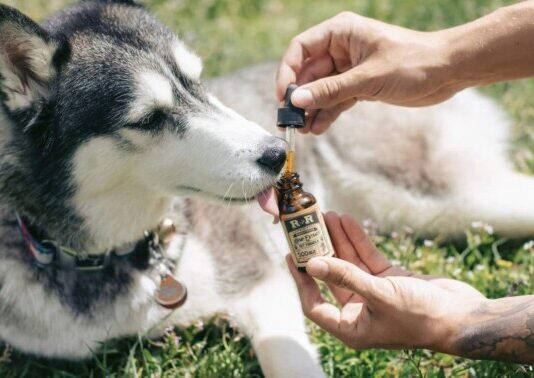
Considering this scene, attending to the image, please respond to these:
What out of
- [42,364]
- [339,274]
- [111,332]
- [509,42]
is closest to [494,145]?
[509,42]

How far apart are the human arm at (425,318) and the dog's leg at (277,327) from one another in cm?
37

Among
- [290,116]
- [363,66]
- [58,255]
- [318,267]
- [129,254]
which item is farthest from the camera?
[129,254]

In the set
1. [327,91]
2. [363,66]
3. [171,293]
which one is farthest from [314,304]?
[363,66]

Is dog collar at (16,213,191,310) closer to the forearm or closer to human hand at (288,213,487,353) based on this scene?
human hand at (288,213,487,353)

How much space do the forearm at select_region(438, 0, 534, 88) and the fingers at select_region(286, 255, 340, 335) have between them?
1.13m

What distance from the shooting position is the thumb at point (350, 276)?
2.15m

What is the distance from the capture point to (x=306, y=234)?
2.29 meters

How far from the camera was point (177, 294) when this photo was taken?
2.83 metres

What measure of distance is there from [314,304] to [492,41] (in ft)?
4.57

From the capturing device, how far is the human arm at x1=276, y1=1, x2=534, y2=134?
8.70 ft

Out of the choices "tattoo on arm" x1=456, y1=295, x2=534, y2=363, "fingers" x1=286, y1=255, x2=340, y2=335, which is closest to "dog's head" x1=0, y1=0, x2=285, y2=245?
"fingers" x1=286, y1=255, x2=340, y2=335

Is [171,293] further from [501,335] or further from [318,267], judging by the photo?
→ [501,335]

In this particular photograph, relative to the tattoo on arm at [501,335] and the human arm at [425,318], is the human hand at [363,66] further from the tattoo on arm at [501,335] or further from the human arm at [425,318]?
the tattoo on arm at [501,335]

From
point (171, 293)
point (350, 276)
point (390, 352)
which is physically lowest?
point (390, 352)
